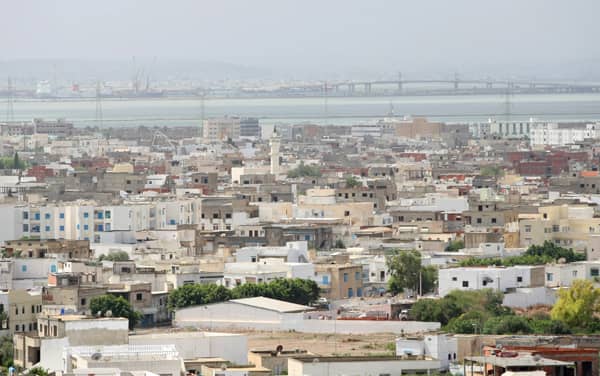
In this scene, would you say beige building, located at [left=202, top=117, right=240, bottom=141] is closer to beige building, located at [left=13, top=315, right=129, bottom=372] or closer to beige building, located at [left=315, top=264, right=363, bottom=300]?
beige building, located at [left=315, top=264, right=363, bottom=300]

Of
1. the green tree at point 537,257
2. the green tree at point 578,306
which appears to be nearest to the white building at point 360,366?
the green tree at point 578,306

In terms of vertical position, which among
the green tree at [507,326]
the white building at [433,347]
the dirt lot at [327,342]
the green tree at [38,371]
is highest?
the green tree at [38,371]

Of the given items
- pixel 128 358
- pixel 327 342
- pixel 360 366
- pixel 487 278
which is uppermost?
pixel 128 358

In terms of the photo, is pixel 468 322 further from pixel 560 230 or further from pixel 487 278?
pixel 560 230

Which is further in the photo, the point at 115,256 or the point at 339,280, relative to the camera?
the point at 115,256

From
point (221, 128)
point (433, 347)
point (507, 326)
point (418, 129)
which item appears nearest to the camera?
point (433, 347)

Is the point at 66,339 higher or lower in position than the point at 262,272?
higher

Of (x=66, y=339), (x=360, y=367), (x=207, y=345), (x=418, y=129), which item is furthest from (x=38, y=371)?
(x=418, y=129)

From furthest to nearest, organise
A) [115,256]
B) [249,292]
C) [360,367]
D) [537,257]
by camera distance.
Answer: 1. [115,256]
2. [537,257]
3. [249,292]
4. [360,367]

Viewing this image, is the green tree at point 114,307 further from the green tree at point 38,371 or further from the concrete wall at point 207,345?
the green tree at point 38,371
